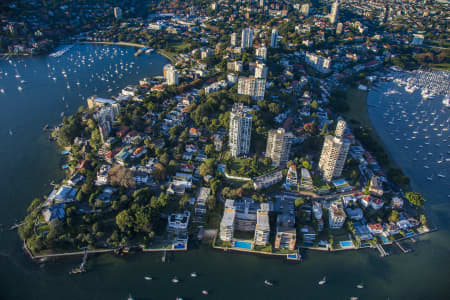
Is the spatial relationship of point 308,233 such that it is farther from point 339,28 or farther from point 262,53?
point 339,28

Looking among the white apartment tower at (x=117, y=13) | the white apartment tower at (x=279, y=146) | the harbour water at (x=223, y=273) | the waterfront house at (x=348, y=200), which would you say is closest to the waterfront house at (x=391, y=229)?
the harbour water at (x=223, y=273)

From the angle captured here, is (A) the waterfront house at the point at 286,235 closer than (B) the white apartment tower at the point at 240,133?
Yes

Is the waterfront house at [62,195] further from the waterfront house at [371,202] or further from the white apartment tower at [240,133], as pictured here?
the waterfront house at [371,202]

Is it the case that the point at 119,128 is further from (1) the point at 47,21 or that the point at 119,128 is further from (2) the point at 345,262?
(1) the point at 47,21

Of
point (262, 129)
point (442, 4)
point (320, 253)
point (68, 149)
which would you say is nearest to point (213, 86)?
point (262, 129)

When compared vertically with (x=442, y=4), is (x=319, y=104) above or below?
below

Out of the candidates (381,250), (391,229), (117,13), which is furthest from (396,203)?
(117,13)
